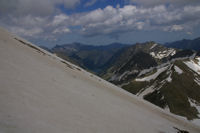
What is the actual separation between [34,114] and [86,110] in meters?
6.25

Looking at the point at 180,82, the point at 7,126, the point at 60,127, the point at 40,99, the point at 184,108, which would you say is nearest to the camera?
the point at 7,126

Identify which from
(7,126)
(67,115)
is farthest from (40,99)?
(7,126)

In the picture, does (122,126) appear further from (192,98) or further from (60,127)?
(192,98)

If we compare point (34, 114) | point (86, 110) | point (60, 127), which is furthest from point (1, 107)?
point (86, 110)

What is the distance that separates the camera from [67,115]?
13883mm

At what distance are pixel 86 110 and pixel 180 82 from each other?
16726 cm

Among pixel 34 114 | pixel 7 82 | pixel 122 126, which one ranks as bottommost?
pixel 122 126

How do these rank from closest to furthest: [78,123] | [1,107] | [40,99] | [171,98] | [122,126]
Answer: [1,107], [78,123], [40,99], [122,126], [171,98]

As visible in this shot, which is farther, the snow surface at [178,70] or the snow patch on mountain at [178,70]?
the snow surface at [178,70]

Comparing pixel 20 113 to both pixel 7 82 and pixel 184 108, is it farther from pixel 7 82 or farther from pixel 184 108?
pixel 184 108

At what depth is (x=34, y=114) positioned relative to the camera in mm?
11648

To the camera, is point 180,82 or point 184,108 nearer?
point 184,108

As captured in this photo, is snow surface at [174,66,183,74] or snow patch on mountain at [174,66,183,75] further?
snow surface at [174,66,183,74]

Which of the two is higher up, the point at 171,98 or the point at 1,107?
the point at 1,107
